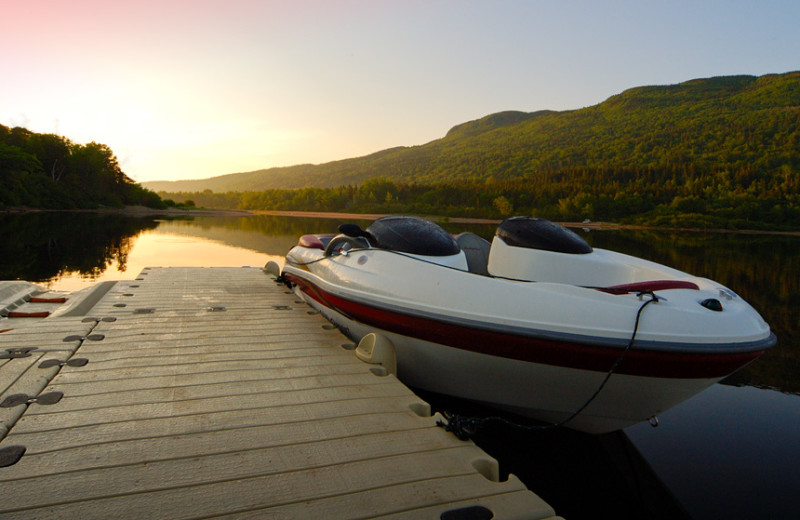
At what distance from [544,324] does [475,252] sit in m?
2.17

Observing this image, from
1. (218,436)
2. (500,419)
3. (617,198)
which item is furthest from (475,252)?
(617,198)

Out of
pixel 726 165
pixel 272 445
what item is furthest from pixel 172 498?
pixel 726 165

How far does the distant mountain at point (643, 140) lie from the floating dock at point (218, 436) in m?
86.0

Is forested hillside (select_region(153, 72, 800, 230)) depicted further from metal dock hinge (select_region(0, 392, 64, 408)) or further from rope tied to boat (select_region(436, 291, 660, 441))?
metal dock hinge (select_region(0, 392, 64, 408))

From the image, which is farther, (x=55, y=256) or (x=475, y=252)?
(x=55, y=256)

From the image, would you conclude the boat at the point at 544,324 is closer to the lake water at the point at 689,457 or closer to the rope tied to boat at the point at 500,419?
the rope tied to boat at the point at 500,419

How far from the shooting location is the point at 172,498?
1.77 m

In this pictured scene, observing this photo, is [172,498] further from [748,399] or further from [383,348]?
[748,399]

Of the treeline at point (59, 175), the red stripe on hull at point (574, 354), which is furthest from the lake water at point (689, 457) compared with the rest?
the treeline at point (59, 175)

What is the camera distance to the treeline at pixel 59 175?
43906 mm

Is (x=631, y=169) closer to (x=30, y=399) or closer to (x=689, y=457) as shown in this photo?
(x=689, y=457)

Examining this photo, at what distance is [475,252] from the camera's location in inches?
199

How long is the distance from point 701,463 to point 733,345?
3.97ft

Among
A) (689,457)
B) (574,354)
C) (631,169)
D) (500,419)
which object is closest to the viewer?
(500,419)
